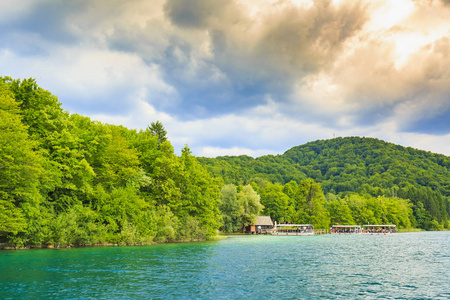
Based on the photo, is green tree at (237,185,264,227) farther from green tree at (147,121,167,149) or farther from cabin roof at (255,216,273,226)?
green tree at (147,121,167,149)

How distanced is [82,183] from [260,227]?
83872 mm

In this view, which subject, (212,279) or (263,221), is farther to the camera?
(263,221)

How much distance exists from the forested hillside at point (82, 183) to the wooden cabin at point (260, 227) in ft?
173

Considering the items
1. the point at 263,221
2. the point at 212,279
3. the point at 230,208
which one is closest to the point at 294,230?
the point at 263,221

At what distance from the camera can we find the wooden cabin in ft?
407

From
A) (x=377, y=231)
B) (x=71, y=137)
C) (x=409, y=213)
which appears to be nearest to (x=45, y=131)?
(x=71, y=137)

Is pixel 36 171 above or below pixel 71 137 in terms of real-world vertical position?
below

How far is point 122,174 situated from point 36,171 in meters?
19.0

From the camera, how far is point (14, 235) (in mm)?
43312

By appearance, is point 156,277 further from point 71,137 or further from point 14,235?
point 71,137

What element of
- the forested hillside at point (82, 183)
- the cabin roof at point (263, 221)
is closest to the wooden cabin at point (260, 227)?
the cabin roof at point (263, 221)

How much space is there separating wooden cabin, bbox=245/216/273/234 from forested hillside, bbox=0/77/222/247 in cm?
5269

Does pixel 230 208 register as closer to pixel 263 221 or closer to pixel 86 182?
pixel 263 221

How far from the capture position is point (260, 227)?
12662 cm
